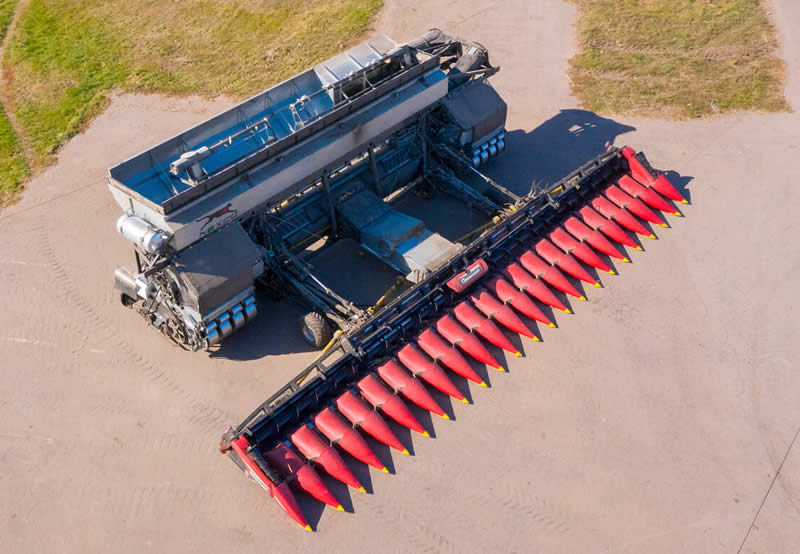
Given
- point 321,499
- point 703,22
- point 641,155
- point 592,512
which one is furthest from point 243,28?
point 592,512

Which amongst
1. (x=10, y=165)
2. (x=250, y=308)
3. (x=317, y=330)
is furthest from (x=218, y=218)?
(x=10, y=165)

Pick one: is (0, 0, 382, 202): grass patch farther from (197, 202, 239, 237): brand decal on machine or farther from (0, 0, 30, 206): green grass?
(197, 202, 239, 237): brand decal on machine

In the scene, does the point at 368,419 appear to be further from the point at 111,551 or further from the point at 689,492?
the point at 689,492

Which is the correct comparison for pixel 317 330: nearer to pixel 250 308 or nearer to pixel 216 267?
pixel 250 308

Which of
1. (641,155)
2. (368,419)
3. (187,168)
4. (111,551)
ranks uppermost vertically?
(187,168)

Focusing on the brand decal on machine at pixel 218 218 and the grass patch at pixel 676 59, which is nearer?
the brand decal on machine at pixel 218 218

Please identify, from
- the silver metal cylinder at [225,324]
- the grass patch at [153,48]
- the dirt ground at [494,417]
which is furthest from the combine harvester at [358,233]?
the grass patch at [153,48]

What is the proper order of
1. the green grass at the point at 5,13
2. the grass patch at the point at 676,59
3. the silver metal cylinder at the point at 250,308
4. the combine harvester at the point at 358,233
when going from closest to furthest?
1. the combine harvester at the point at 358,233
2. the silver metal cylinder at the point at 250,308
3. the grass patch at the point at 676,59
4. the green grass at the point at 5,13

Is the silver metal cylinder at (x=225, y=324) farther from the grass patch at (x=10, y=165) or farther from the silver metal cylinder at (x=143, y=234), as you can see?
the grass patch at (x=10, y=165)
